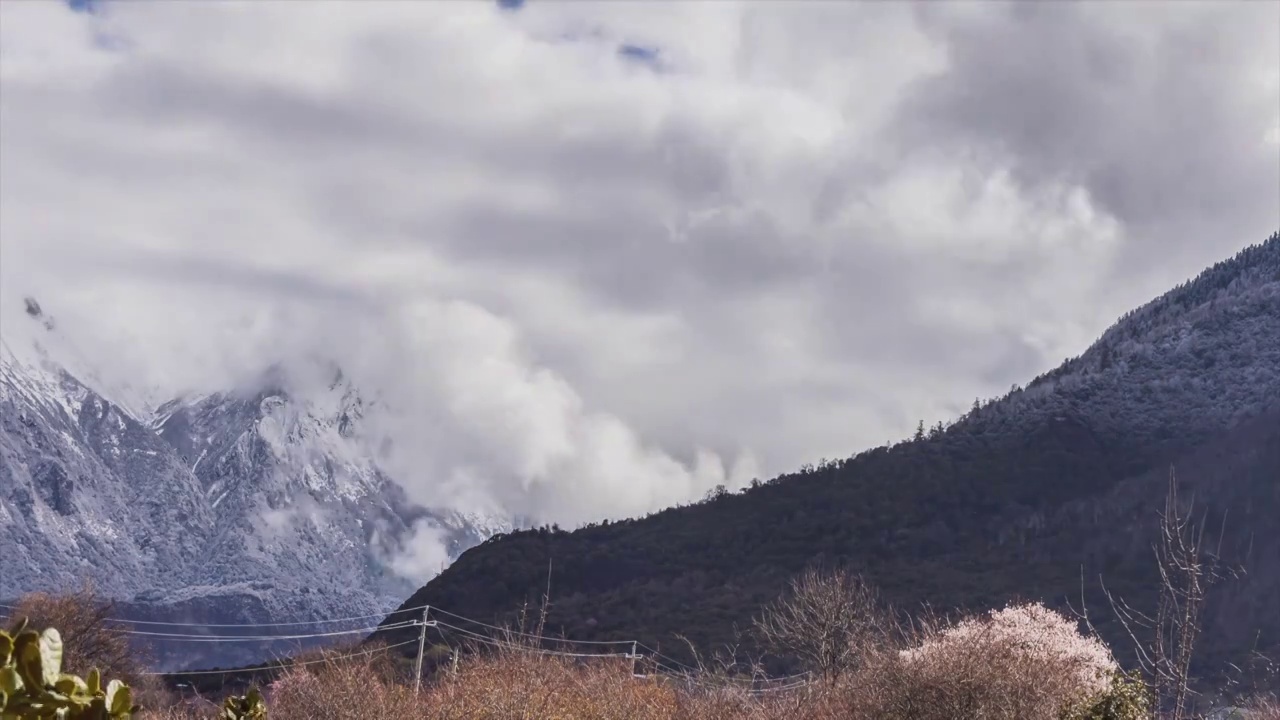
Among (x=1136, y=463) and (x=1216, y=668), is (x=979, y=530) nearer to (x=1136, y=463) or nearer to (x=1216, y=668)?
(x=1136, y=463)

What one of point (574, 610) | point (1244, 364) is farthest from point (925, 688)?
point (1244, 364)

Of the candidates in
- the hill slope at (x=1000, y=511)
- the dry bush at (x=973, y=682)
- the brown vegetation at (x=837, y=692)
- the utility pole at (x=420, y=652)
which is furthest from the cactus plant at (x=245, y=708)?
the hill slope at (x=1000, y=511)

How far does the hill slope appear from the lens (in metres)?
104

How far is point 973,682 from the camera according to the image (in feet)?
83.3

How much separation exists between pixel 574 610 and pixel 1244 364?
222ft

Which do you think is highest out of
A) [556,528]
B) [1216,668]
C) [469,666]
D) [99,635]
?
[556,528]

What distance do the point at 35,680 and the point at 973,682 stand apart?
77.5 ft

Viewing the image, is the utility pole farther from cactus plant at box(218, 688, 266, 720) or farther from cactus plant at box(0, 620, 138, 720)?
cactus plant at box(0, 620, 138, 720)

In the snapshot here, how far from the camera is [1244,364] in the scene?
135 meters

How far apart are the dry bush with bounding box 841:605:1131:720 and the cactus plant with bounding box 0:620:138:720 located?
23199 millimetres

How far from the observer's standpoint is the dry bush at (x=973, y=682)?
999 inches

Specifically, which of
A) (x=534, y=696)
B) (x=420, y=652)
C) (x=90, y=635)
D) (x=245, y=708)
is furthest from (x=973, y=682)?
(x=90, y=635)

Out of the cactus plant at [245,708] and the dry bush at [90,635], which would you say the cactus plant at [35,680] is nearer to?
the cactus plant at [245,708]

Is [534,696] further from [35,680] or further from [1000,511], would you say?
[1000,511]
